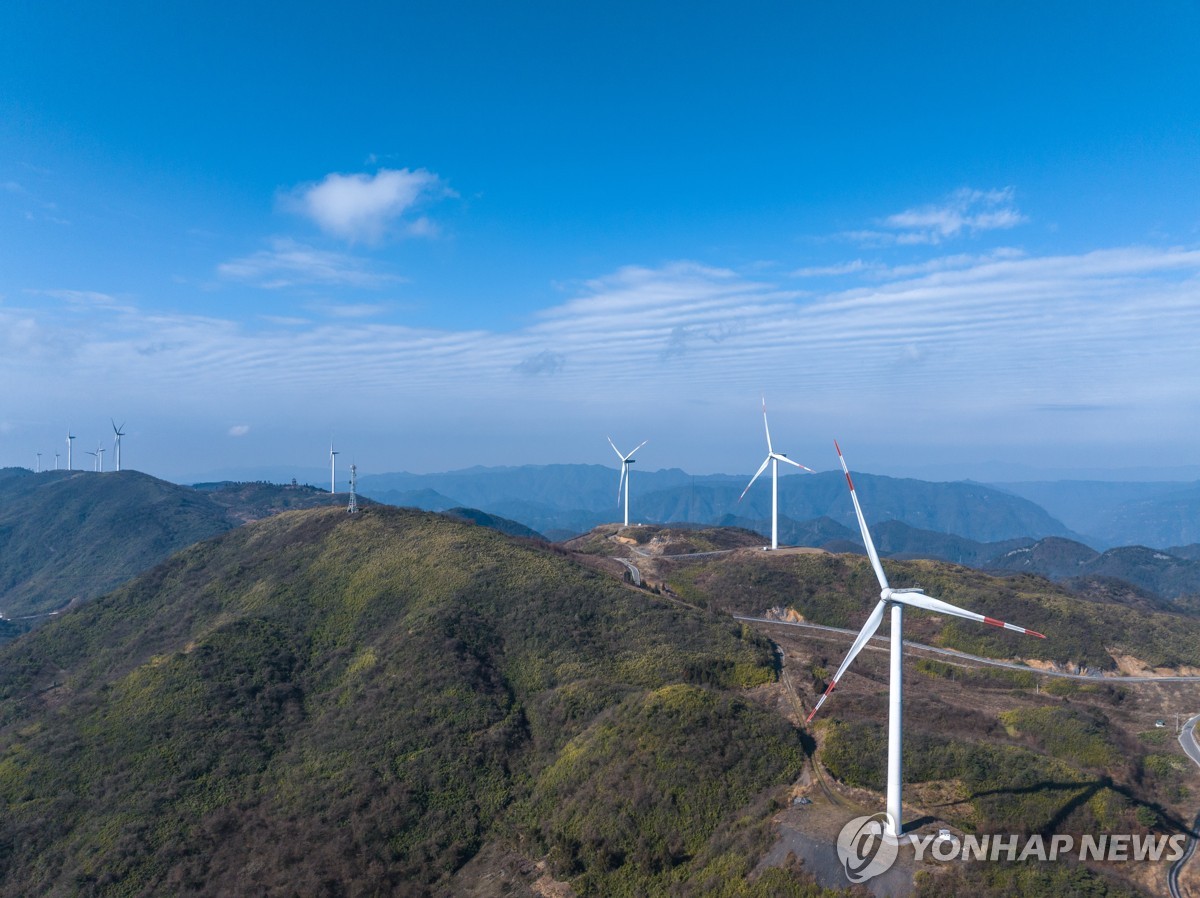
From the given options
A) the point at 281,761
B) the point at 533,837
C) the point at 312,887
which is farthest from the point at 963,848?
the point at 281,761

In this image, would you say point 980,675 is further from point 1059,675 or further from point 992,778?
point 992,778

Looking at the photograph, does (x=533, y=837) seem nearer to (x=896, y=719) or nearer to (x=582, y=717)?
(x=582, y=717)

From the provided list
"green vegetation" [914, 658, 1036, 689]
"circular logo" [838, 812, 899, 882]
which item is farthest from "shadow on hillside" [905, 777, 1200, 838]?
"green vegetation" [914, 658, 1036, 689]

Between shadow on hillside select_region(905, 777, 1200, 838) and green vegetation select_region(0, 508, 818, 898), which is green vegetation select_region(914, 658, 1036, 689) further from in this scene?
shadow on hillside select_region(905, 777, 1200, 838)

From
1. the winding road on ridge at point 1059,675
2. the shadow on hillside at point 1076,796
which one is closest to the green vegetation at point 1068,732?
the winding road on ridge at point 1059,675

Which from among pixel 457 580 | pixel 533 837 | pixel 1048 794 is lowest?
pixel 533 837

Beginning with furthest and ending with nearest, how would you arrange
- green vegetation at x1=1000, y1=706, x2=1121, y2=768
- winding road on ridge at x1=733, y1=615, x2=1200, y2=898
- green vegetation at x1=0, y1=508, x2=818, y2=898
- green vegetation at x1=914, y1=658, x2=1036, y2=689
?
green vegetation at x1=914, y1=658, x2=1036, y2=689
green vegetation at x1=1000, y1=706, x2=1121, y2=768
green vegetation at x1=0, y1=508, x2=818, y2=898
winding road on ridge at x1=733, y1=615, x2=1200, y2=898

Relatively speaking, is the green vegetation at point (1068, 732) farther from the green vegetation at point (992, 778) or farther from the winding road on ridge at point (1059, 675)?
the green vegetation at point (992, 778)
